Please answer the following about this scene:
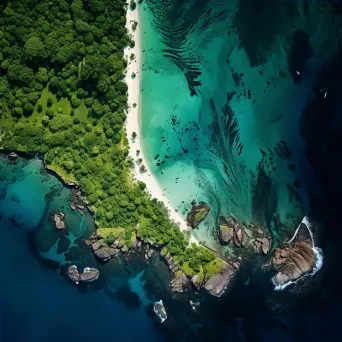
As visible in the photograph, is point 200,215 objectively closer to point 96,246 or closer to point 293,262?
point 293,262

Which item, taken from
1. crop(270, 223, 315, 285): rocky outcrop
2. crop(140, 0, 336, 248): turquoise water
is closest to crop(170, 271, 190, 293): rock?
crop(140, 0, 336, 248): turquoise water

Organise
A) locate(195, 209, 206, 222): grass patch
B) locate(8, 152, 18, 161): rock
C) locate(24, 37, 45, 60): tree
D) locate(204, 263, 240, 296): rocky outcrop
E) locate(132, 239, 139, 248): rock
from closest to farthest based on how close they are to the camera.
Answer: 1. locate(24, 37, 45, 60): tree
2. locate(8, 152, 18, 161): rock
3. locate(132, 239, 139, 248): rock
4. locate(204, 263, 240, 296): rocky outcrop
5. locate(195, 209, 206, 222): grass patch

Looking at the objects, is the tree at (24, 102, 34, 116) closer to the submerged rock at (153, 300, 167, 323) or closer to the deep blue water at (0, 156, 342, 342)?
the deep blue water at (0, 156, 342, 342)

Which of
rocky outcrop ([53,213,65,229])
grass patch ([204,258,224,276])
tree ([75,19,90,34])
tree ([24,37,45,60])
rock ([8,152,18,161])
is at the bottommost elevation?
rocky outcrop ([53,213,65,229])

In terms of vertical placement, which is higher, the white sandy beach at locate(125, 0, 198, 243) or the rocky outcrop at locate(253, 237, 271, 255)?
the white sandy beach at locate(125, 0, 198, 243)

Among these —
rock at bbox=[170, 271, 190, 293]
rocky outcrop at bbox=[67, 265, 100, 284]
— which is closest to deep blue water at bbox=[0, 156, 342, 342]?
rocky outcrop at bbox=[67, 265, 100, 284]

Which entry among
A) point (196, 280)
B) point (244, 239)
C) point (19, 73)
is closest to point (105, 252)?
point (196, 280)

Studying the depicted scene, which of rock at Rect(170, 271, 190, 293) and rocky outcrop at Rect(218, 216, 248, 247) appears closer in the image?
rock at Rect(170, 271, 190, 293)

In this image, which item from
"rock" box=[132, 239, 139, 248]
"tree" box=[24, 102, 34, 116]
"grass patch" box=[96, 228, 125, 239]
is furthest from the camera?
"rock" box=[132, 239, 139, 248]

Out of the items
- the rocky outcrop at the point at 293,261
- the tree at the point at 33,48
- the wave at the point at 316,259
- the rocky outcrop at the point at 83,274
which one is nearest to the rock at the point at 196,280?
the rocky outcrop at the point at 293,261
